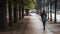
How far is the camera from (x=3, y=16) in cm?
2547

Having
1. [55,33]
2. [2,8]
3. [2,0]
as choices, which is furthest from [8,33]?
[2,8]

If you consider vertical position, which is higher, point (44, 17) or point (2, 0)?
point (2, 0)

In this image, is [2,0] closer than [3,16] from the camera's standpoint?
Yes

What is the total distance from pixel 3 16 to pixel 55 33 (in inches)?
423

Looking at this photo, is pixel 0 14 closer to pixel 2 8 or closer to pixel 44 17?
pixel 2 8

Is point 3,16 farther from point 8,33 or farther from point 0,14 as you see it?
point 8,33

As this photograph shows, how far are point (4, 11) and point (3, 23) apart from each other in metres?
1.65

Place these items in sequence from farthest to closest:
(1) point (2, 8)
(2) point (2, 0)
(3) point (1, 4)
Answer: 1. (1) point (2, 8)
2. (3) point (1, 4)
3. (2) point (2, 0)

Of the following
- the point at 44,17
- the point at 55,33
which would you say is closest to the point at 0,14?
the point at 44,17

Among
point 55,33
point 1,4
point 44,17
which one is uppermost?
point 1,4

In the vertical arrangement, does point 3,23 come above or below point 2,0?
below

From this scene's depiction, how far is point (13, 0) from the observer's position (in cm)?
2250

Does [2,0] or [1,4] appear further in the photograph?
[1,4]

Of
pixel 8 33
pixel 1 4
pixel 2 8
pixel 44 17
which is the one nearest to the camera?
pixel 8 33
